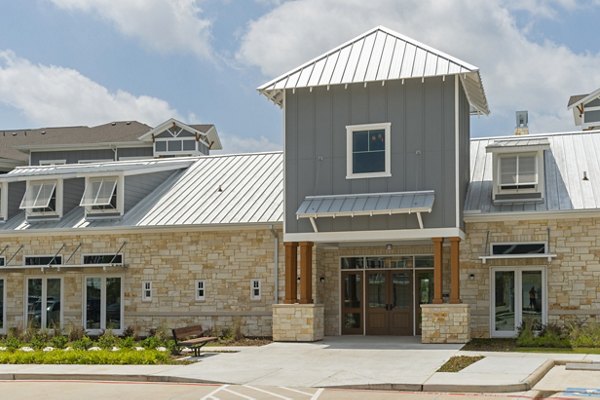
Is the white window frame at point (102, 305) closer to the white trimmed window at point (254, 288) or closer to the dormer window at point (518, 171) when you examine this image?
the white trimmed window at point (254, 288)

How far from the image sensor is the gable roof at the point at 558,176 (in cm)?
2400

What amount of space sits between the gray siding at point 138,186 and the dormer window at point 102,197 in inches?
14.0

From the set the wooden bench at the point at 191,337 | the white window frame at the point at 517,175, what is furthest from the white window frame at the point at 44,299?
the white window frame at the point at 517,175

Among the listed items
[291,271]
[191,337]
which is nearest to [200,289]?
[291,271]

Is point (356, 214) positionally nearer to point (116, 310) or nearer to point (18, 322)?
point (116, 310)

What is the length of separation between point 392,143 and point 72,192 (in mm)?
12262

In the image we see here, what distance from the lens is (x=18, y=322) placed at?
28531mm

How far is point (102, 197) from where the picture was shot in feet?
94.1

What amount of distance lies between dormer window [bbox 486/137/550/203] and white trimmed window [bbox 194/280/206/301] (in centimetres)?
913

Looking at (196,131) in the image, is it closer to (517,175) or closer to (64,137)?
(64,137)

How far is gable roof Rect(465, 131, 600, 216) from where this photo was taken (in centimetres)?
2400

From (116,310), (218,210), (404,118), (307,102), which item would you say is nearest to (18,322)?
(116,310)

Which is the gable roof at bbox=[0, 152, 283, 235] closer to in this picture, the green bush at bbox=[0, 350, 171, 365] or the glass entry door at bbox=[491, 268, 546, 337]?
the glass entry door at bbox=[491, 268, 546, 337]

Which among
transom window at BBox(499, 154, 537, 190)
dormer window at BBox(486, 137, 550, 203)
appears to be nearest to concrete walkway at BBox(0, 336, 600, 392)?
dormer window at BBox(486, 137, 550, 203)
